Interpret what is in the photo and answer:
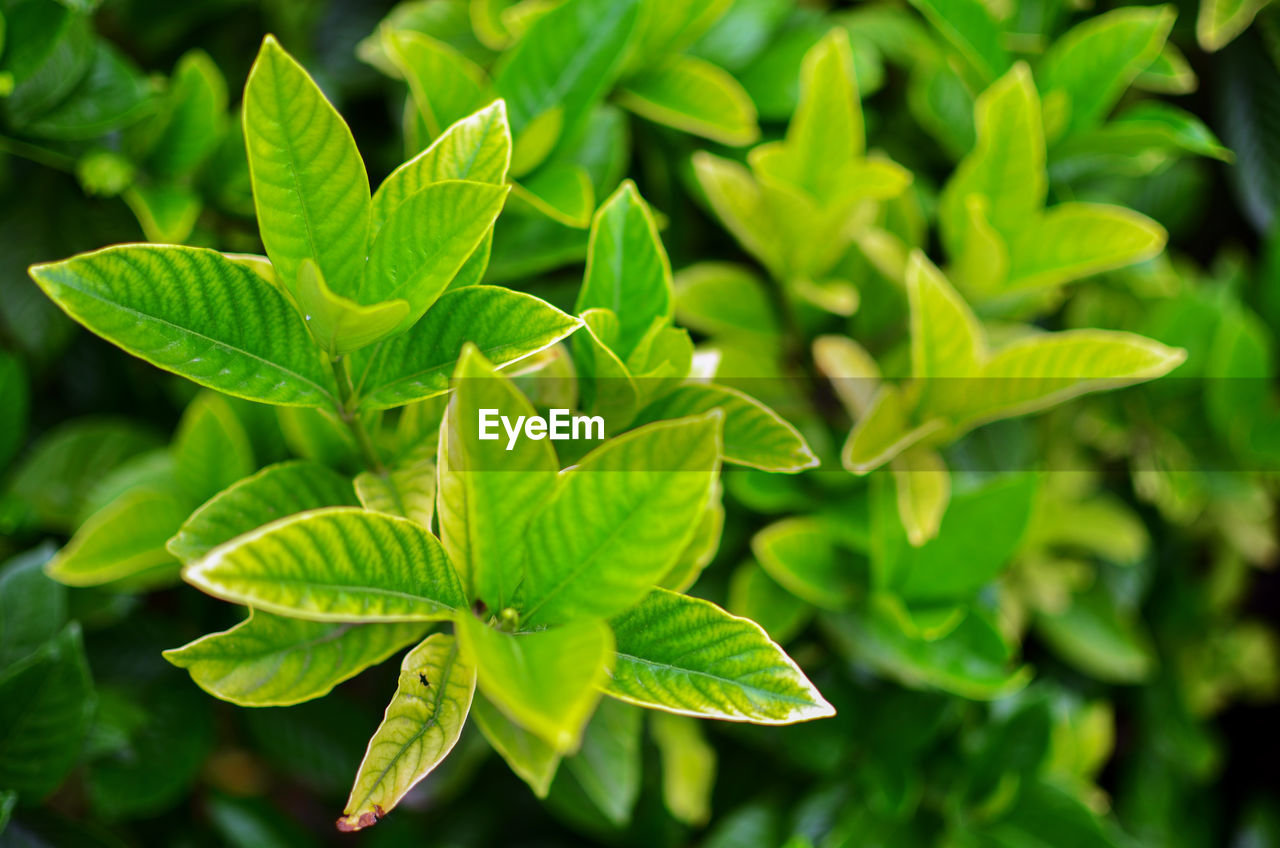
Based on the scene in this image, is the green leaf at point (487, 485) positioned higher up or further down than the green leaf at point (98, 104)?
further down

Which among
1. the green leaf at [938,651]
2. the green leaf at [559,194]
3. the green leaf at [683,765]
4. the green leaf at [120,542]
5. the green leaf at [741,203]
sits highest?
the green leaf at [559,194]

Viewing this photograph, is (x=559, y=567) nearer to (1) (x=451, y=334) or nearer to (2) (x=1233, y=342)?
(1) (x=451, y=334)

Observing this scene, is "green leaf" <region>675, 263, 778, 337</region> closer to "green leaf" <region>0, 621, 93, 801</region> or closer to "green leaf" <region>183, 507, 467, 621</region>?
"green leaf" <region>183, 507, 467, 621</region>

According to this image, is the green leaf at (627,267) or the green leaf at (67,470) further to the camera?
the green leaf at (67,470)

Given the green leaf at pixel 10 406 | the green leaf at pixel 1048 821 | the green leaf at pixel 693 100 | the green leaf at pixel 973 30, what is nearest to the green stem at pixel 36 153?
the green leaf at pixel 10 406

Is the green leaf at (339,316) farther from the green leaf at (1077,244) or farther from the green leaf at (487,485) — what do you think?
the green leaf at (1077,244)

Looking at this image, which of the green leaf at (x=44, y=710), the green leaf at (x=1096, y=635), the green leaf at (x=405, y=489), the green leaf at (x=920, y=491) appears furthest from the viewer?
the green leaf at (x=1096, y=635)

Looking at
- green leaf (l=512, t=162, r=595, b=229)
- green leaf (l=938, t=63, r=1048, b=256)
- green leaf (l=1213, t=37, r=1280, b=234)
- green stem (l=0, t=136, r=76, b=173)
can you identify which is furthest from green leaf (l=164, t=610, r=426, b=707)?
green leaf (l=1213, t=37, r=1280, b=234)

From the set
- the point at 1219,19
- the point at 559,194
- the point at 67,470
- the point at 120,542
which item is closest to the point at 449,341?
the point at 559,194
